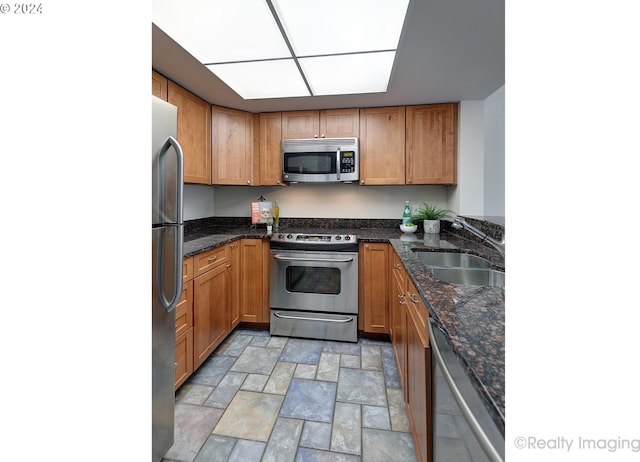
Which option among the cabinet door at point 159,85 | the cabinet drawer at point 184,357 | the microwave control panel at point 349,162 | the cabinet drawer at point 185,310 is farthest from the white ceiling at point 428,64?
the cabinet drawer at point 184,357

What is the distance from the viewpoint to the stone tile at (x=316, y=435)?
1468 millimetres

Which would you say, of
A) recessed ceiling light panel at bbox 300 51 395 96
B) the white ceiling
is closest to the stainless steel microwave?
the white ceiling

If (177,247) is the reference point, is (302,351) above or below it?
below

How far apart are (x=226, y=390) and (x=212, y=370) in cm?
28

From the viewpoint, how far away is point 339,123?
2.93 metres

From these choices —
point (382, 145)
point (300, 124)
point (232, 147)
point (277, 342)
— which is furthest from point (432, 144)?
point (277, 342)

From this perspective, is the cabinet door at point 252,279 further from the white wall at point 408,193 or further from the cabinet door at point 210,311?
the white wall at point 408,193

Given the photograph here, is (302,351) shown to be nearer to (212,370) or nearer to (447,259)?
(212,370)

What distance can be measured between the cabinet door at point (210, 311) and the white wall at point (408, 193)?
93 centimetres

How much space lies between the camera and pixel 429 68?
6.75ft

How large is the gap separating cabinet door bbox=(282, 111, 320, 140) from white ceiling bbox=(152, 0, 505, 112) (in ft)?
0.27

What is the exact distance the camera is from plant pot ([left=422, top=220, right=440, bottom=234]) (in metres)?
2.86
